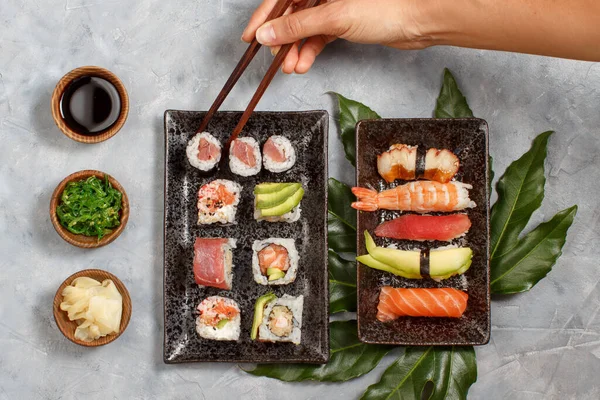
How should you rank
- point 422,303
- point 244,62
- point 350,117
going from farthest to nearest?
point 350,117, point 422,303, point 244,62

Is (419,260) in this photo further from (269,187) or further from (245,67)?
(245,67)

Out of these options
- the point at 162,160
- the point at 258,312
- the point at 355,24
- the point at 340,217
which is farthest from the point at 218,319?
the point at 355,24

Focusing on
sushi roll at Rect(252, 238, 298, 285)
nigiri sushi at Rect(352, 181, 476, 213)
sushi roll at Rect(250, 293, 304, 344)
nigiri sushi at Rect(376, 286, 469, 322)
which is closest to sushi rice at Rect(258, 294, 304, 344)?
sushi roll at Rect(250, 293, 304, 344)

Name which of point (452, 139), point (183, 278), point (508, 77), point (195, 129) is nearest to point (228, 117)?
point (195, 129)

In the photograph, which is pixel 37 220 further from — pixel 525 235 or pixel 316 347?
pixel 525 235

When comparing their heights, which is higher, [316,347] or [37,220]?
[37,220]
